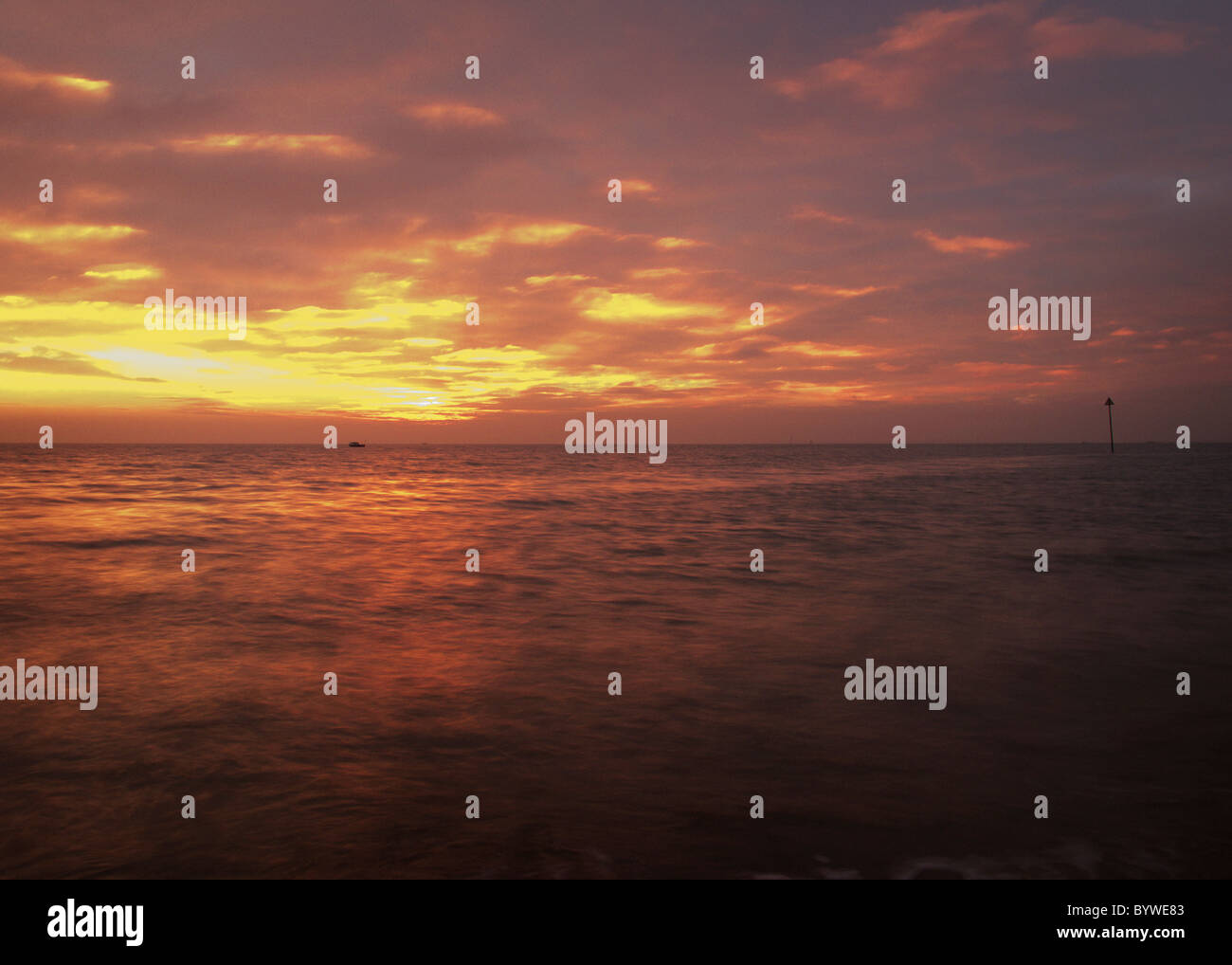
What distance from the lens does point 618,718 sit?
8977 mm

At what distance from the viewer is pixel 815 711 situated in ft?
30.1

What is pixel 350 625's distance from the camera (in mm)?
14156

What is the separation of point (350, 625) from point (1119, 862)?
472 inches

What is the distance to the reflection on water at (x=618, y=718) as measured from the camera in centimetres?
604

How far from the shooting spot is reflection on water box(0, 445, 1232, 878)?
604 cm

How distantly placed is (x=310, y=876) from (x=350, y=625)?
29.2ft
